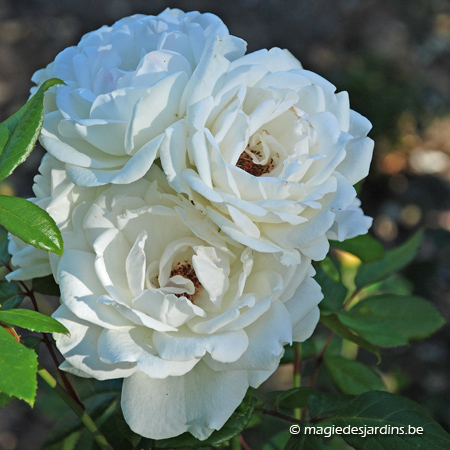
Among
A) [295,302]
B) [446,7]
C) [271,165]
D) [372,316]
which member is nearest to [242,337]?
[295,302]

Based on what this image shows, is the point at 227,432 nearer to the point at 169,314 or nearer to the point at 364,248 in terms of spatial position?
the point at 169,314

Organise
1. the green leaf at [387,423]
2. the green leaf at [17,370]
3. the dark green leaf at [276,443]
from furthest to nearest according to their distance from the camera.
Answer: the dark green leaf at [276,443] < the green leaf at [387,423] < the green leaf at [17,370]

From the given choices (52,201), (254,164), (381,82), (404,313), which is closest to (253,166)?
(254,164)

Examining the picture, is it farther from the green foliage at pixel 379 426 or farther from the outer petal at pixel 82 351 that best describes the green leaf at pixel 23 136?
the green foliage at pixel 379 426

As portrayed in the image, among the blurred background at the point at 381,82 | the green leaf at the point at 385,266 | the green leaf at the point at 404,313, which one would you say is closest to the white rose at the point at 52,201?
the green leaf at the point at 404,313

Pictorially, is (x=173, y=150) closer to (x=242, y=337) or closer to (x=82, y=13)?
(x=242, y=337)

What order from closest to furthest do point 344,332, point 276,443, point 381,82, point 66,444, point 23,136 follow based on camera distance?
point 23,136
point 344,332
point 66,444
point 276,443
point 381,82
